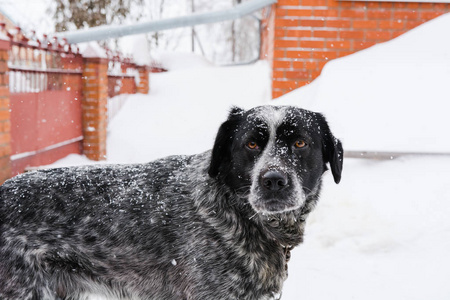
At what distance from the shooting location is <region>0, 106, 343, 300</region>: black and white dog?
2.79 meters

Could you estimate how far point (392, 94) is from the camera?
681 centimetres

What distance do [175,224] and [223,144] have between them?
0.56 meters

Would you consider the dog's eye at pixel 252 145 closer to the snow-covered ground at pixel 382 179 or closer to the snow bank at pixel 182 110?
the snow-covered ground at pixel 382 179

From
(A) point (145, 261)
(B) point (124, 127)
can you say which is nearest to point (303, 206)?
(A) point (145, 261)


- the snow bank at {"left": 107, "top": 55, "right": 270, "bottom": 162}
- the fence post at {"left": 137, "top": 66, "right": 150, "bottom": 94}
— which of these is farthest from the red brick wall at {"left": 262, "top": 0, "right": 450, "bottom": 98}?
the fence post at {"left": 137, "top": 66, "right": 150, "bottom": 94}

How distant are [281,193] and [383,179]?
343 centimetres

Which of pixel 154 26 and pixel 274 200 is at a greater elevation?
pixel 154 26

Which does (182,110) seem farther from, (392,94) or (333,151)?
(333,151)

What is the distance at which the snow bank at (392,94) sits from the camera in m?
6.14

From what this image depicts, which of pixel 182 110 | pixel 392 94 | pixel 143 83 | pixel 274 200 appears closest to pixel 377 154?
pixel 392 94

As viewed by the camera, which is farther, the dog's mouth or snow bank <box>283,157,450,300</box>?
snow bank <box>283,157,450,300</box>

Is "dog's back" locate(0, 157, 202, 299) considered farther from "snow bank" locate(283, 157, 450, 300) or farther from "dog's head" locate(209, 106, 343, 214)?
"snow bank" locate(283, 157, 450, 300)

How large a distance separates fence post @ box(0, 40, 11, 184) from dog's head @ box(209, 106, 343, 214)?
12.7 ft

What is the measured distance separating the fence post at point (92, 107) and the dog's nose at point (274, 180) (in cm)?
731
